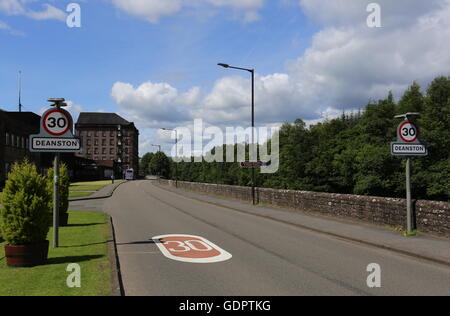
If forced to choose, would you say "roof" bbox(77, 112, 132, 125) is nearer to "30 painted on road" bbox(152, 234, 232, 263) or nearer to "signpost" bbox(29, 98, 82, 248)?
"30 painted on road" bbox(152, 234, 232, 263)

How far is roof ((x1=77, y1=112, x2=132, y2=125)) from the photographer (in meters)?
145

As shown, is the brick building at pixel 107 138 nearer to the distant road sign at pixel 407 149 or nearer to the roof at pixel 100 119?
the roof at pixel 100 119

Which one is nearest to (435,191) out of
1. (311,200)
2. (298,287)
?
(311,200)

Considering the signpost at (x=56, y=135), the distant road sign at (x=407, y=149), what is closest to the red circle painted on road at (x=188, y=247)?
the signpost at (x=56, y=135)

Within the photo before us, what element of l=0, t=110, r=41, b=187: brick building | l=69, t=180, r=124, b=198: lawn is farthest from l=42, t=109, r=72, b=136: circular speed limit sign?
l=0, t=110, r=41, b=187: brick building

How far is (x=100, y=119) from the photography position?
14688cm

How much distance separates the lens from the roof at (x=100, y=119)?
145125 millimetres

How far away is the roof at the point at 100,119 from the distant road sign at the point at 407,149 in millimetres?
143078

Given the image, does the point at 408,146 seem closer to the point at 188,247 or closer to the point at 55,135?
the point at 188,247

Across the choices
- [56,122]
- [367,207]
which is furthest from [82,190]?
[56,122]
